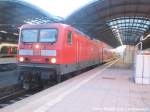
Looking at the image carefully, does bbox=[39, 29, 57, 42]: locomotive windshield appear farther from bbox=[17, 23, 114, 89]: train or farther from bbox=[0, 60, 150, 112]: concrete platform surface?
bbox=[0, 60, 150, 112]: concrete platform surface

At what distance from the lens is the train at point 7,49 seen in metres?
29.3

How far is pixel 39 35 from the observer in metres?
15.7

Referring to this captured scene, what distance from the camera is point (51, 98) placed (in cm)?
985

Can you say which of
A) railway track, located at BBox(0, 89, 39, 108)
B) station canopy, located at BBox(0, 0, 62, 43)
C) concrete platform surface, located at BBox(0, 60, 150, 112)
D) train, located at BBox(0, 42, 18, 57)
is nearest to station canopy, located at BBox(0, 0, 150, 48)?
station canopy, located at BBox(0, 0, 62, 43)

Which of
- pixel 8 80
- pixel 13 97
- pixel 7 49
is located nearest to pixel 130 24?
pixel 7 49

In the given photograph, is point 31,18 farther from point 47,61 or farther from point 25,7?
point 47,61

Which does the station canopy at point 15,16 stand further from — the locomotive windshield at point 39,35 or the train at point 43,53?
the train at point 43,53

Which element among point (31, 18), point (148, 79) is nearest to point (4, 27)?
point (31, 18)

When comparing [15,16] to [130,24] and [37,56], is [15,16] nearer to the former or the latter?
[37,56]

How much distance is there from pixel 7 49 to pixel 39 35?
1545cm

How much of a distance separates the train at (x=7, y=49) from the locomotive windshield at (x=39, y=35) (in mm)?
13264

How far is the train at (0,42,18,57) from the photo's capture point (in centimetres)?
2931

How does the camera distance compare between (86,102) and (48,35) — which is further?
(48,35)

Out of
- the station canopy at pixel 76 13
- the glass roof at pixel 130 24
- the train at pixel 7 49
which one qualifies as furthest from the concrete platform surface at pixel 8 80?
the glass roof at pixel 130 24
